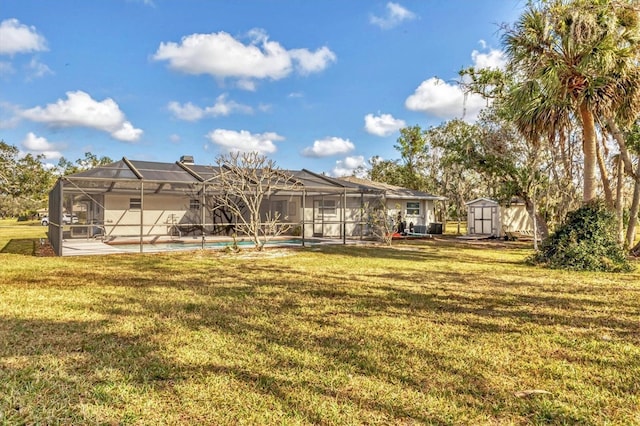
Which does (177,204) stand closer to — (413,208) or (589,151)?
(413,208)

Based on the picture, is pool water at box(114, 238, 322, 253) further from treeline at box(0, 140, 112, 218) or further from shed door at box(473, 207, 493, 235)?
shed door at box(473, 207, 493, 235)

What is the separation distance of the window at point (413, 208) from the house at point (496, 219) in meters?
3.52

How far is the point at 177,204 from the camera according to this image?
20.4 metres

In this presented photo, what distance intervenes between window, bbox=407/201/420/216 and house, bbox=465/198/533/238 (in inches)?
139

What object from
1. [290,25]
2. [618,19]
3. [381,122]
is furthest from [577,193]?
[381,122]

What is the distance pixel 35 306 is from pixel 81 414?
3852 millimetres

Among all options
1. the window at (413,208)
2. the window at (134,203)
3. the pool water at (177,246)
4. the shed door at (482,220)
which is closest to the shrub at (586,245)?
the pool water at (177,246)

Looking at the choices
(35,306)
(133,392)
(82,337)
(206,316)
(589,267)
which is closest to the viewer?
(133,392)

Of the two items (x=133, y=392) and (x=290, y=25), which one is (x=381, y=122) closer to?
(x=290, y=25)

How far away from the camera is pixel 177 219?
20.3 m

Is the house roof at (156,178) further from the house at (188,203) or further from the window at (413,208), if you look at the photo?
the window at (413,208)

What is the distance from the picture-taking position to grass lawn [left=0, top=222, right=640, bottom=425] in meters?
2.71

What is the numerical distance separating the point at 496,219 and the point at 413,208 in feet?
15.8

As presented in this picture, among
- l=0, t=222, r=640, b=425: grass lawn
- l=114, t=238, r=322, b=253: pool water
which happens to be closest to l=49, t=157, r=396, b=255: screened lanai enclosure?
l=114, t=238, r=322, b=253: pool water
